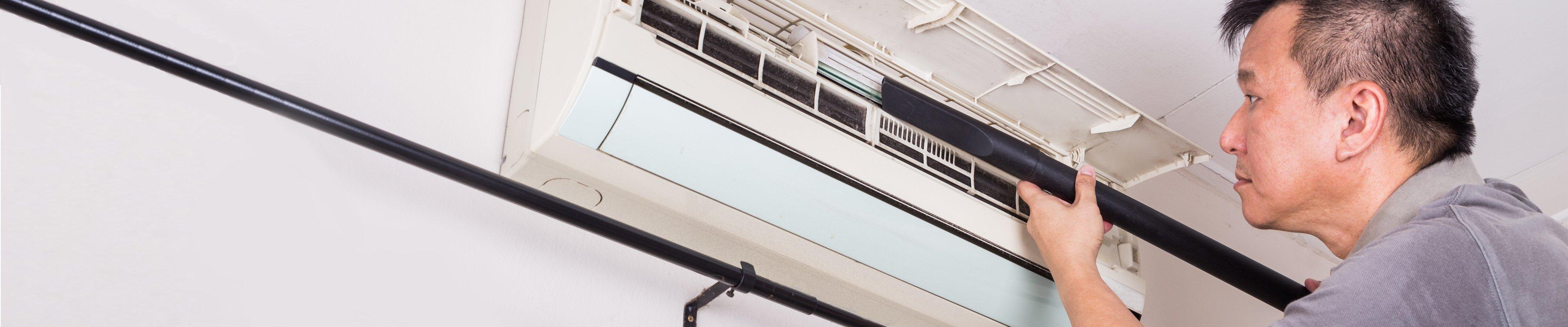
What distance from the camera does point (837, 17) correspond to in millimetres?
1204

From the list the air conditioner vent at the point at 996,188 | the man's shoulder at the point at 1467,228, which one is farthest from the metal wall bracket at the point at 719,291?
the man's shoulder at the point at 1467,228

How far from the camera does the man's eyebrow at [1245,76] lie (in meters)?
1.06

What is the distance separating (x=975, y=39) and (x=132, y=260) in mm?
964

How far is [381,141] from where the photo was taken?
75cm

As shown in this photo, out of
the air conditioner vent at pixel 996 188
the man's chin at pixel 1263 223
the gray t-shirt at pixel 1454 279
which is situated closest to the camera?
the gray t-shirt at pixel 1454 279

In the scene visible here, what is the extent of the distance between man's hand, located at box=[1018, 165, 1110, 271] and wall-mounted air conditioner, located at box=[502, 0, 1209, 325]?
33mm

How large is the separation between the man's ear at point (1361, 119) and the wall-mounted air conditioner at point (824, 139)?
301mm

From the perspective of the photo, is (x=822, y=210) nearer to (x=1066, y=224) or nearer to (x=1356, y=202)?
(x=1066, y=224)

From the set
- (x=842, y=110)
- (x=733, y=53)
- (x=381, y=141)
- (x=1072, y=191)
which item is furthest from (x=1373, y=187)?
(x=381, y=141)

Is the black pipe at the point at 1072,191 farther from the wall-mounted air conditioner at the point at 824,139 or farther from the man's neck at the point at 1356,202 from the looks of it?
the man's neck at the point at 1356,202

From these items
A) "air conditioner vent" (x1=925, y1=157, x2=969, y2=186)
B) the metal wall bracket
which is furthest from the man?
the metal wall bracket

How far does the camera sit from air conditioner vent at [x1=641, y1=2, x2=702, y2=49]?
94 cm

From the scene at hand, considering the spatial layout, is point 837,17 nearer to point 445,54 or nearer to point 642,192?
point 642,192

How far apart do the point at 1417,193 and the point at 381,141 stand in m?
1.02
